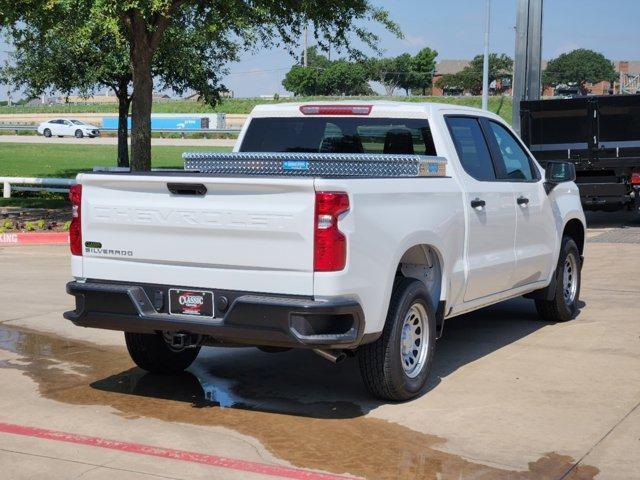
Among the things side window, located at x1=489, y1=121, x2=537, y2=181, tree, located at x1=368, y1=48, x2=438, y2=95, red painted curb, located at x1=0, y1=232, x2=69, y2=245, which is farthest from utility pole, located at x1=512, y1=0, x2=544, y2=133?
tree, located at x1=368, y1=48, x2=438, y2=95

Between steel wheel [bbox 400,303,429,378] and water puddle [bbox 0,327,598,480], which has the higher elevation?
steel wheel [bbox 400,303,429,378]

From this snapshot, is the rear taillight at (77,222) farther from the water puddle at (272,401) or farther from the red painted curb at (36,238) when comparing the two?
the red painted curb at (36,238)

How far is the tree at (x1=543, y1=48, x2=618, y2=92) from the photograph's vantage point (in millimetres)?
153500

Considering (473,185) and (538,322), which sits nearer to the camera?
(473,185)

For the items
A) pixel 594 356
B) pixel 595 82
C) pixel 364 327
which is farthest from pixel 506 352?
pixel 595 82

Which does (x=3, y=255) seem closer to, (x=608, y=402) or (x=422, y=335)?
(x=422, y=335)

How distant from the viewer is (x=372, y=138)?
786 cm

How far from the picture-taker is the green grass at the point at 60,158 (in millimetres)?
33906

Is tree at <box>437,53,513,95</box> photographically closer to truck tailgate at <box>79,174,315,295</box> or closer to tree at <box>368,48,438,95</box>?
tree at <box>368,48,438,95</box>

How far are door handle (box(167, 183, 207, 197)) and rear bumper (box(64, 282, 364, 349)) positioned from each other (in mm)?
597

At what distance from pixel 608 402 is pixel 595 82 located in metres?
154

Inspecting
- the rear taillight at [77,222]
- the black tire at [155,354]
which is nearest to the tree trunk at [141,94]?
the black tire at [155,354]

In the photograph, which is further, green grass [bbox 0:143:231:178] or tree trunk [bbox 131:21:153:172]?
green grass [bbox 0:143:231:178]

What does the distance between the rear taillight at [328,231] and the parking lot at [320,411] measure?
41.3 inches
